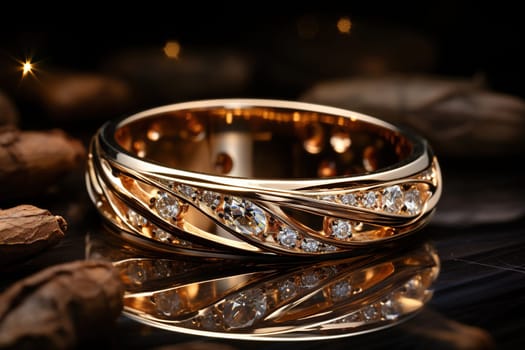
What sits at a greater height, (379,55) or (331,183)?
(379,55)

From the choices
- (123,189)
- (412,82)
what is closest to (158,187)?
(123,189)

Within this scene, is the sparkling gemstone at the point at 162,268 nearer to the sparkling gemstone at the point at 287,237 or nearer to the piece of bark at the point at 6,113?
the sparkling gemstone at the point at 287,237

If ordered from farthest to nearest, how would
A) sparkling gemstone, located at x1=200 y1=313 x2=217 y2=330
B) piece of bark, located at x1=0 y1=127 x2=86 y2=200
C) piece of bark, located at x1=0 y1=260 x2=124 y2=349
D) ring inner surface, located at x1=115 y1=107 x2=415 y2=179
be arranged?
1. ring inner surface, located at x1=115 y1=107 x2=415 y2=179
2. piece of bark, located at x1=0 y1=127 x2=86 y2=200
3. sparkling gemstone, located at x1=200 y1=313 x2=217 y2=330
4. piece of bark, located at x1=0 y1=260 x2=124 y2=349

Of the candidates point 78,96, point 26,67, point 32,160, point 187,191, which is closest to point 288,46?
point 78,96

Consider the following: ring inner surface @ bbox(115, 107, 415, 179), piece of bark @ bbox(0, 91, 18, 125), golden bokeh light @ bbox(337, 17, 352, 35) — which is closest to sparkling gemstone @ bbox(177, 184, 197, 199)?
ring inner surface @ bbox(115, 107, 415, 179)

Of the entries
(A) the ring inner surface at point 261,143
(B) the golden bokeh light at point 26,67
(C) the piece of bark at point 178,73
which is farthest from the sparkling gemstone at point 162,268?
(C) the piece of bark at point 178,73

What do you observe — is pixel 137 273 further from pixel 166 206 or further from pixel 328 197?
pixel 328 197

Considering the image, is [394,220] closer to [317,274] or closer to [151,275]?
[317,274]

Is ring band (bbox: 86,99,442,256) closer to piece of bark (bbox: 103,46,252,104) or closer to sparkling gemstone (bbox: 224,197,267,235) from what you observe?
sparkling gemstone (bbox: 224,197,267,235)
